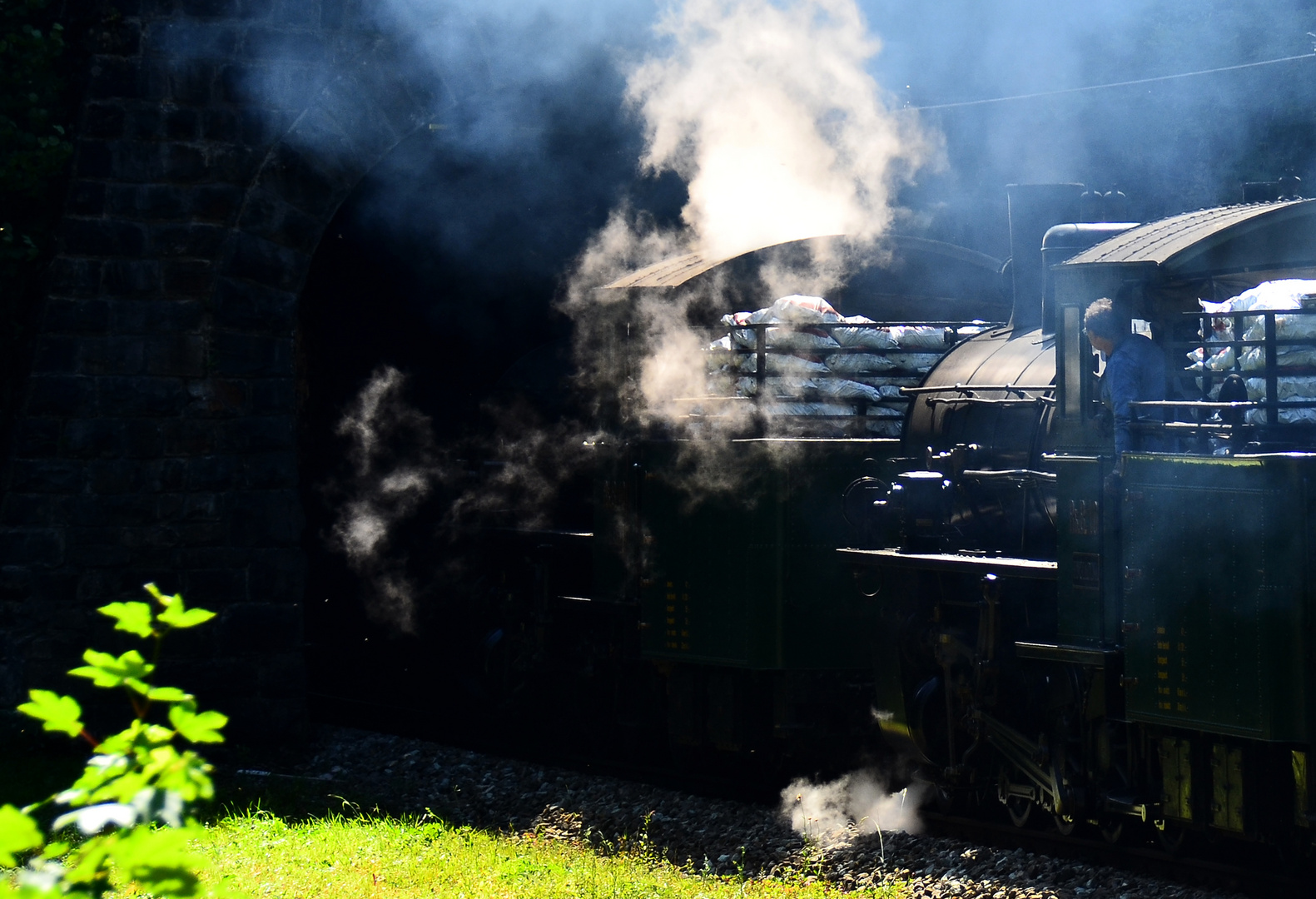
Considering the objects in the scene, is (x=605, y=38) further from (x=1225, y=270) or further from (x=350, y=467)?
(x=1225, y=270)

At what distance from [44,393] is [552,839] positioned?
4.13 metres

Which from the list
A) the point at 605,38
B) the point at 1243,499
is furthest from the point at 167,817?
the point at 605,38

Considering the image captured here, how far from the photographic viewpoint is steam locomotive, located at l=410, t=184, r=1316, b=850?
5363mm

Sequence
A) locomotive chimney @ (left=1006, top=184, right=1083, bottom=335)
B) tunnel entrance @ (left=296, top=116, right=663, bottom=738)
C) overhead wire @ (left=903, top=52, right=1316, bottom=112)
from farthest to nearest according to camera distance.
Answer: overhead wire @ (left=903, top=52, right=1316, bottom=112) < tunnel entrance @ (left=296, top=116, right=663, bottom=738) < locomotive chimney @ (left=1006, top=184, right=1083, bottom=335)

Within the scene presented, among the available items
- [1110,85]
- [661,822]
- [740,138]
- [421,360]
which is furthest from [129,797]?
[1110,85]

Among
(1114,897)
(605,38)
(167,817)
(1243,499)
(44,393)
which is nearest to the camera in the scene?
(167,817)

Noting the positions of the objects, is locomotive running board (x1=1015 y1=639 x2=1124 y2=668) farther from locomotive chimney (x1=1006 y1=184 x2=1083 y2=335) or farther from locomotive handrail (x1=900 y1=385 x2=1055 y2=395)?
locomotive chimney (x1=1006 y1=184 x2=1083 y2=335)

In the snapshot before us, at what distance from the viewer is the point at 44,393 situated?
9008 mm

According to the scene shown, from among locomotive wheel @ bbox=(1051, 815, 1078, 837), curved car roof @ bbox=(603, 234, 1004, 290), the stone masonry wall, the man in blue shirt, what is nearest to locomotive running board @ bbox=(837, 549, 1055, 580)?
the man in blue shirt

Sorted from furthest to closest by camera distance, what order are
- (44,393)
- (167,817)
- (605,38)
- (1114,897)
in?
(605,38) → (44,393) → (1114,897) → (167,817)

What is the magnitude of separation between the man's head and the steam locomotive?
0.07 meters

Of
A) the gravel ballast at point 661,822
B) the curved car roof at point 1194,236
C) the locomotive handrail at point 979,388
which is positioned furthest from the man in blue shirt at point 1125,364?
the gravel ballast at point 661,822

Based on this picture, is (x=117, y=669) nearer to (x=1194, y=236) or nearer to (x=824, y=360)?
(x=1194, y=236)

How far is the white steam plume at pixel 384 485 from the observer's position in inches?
478
